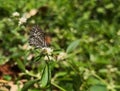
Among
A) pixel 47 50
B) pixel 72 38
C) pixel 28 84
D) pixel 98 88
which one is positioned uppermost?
pixel 72 38

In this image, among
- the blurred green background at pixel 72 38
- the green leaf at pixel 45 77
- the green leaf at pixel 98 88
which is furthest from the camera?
the blurred green background at pixel 72 38

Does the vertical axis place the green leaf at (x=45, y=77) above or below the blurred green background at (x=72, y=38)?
below

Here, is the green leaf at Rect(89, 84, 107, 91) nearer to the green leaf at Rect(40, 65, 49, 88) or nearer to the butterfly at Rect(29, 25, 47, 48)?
the green leaf at Rect(40, 65, 49, 88)

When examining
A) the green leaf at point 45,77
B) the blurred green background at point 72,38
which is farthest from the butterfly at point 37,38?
the blurred green background at point 72,38

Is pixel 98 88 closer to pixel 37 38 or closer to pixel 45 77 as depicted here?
pixel 45 77

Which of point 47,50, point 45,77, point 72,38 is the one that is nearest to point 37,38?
point 47,50

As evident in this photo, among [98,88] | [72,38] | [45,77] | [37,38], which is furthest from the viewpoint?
[72,38]

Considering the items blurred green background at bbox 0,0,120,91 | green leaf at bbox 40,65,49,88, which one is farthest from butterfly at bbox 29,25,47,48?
blurred green background at bbox 0,0,120,91

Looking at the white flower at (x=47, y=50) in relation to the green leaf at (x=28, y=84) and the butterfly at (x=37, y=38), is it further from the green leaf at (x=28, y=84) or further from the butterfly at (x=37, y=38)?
the green leaf at (x=28, y=84)
